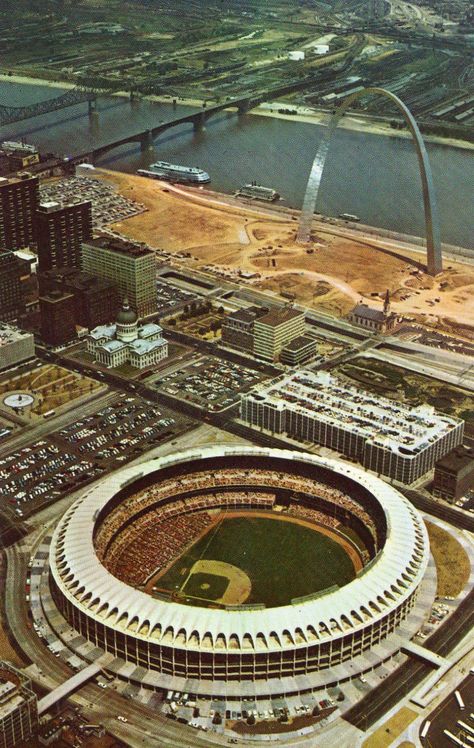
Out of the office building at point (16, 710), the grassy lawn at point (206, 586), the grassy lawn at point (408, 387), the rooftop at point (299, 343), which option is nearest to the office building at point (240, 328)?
the rooftop at point (299, 343)

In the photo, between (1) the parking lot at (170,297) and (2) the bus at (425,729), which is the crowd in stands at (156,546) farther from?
(1) the parking lot at (170,297)

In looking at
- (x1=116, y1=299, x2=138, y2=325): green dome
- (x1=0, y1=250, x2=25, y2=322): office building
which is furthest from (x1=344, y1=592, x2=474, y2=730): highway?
(x1=0, y1=250, x2=25, y2=322): office building

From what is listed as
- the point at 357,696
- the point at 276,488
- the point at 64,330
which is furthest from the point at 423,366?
the point at 357,696

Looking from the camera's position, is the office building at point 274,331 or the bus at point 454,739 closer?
the bus at point 454,739

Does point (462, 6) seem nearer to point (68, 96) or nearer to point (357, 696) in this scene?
point (68, 96)

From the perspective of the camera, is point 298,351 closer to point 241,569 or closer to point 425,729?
point 241,569

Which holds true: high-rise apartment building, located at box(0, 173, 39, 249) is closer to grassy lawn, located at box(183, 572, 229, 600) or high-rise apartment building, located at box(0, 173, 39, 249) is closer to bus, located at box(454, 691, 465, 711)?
grassy lawn, located at box(183, 572, 229, 600)
